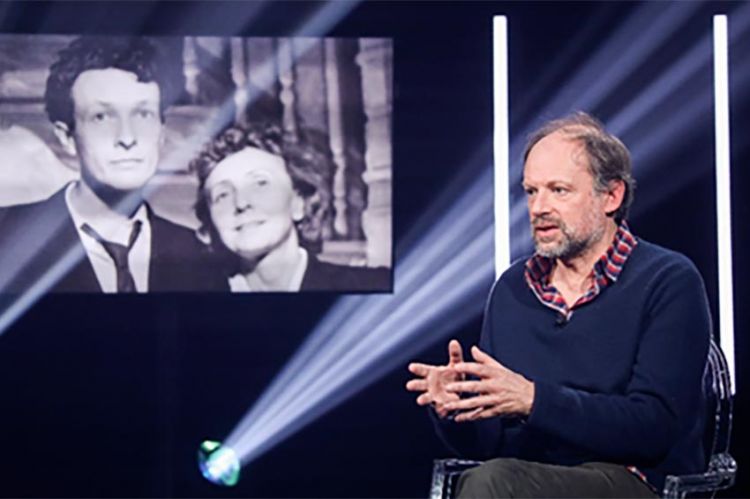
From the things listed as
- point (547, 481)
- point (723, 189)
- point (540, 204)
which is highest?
point (723, 189)

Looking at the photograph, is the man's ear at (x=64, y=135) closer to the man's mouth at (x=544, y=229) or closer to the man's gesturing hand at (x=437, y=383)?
the man's mouth at (x=544, y=229)

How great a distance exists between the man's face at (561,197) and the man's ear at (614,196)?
30mm

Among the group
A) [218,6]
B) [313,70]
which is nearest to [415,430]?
[313,70]

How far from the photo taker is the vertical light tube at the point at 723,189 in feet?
16.4

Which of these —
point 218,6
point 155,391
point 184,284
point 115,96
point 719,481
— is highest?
point 218,6

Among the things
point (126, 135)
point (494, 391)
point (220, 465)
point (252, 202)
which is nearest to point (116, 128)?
point (126, 135)

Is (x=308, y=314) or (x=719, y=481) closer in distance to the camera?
(x=719, y=481)

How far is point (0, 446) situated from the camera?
4875mm

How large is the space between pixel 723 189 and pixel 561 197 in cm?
261

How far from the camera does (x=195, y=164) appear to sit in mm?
4820

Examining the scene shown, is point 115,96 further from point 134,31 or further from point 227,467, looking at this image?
point 227,467

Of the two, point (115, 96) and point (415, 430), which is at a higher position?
point (115, 96)

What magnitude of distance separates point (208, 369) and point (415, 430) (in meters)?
0.82

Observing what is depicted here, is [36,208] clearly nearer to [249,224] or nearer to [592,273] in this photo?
[249,224]
